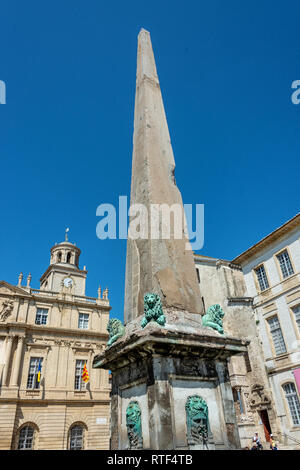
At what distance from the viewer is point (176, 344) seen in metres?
3.79

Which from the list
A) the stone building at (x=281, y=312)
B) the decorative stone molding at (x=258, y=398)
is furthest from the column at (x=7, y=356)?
the stone building at (x=281, y=312)

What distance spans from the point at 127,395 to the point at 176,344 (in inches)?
39.5

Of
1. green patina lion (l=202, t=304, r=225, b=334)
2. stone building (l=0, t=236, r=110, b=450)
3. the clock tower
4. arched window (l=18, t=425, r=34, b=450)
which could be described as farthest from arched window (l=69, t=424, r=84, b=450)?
green patina lion (l=202, t=304, r=225, b=334)

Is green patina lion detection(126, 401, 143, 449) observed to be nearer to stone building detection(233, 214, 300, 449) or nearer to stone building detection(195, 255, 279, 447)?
stone building detection(195, 255, 279, 447)

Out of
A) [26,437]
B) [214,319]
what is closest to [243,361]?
[26,437]

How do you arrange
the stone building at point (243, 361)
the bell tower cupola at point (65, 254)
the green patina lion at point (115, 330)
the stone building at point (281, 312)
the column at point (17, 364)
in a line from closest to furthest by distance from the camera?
the green patina lion at point (115, 330) < the stone building at point (281, 312) < the stone building at point (243, 361) < the column at point (17, 364) < the bell tower cupola at point (65, 254)

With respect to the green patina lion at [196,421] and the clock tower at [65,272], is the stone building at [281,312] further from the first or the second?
the clock tower at [65,272]

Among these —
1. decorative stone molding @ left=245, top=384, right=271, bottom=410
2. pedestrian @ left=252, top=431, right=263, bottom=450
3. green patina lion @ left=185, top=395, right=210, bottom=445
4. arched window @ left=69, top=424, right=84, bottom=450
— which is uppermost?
decorative stone molding @ left=245, top=384, right=271, bottom=410

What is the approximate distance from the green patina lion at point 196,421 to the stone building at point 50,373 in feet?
87.2

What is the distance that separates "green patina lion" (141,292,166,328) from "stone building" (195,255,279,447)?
14106mm

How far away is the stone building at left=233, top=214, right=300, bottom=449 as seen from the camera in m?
17.3

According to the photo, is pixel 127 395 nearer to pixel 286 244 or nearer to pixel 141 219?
pixel 141 219

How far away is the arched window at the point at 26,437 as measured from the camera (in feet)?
84.2
